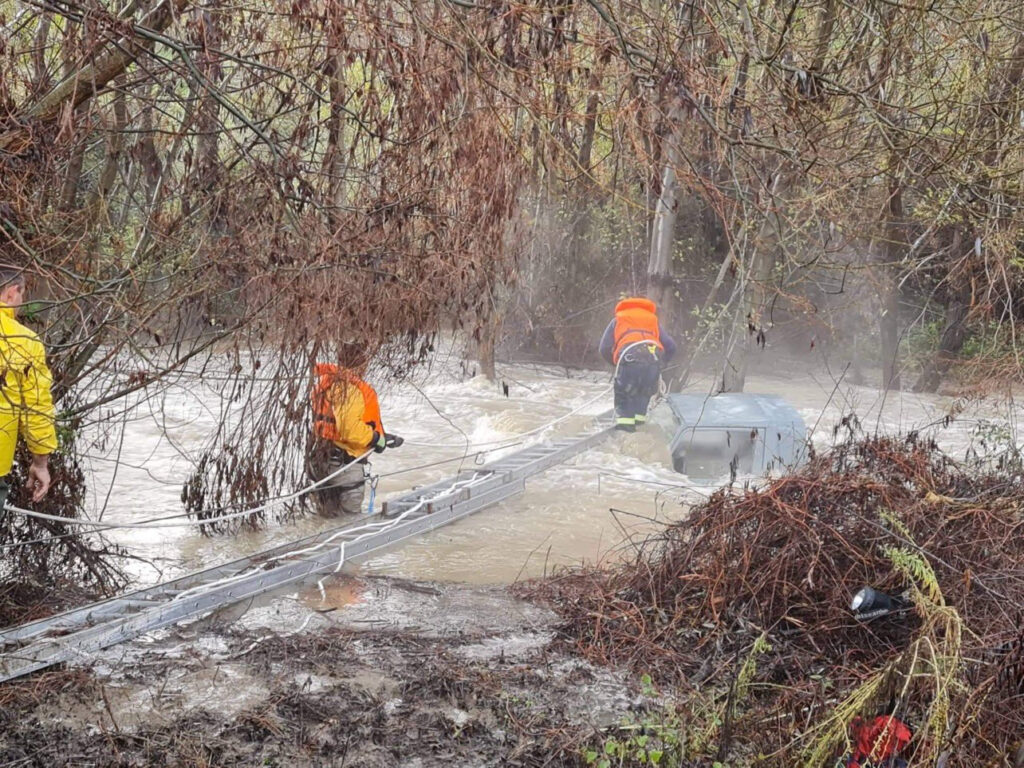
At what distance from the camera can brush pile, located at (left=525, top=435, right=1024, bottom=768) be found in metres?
4.52

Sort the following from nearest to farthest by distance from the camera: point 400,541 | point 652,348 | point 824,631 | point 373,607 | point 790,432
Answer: point 824,631
point 373,607
point 400,541
point 790,432
point 652,348

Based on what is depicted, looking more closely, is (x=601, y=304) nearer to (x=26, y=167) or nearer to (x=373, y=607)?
(x=373, y=607)

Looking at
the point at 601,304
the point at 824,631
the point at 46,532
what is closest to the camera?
the point at 824,631

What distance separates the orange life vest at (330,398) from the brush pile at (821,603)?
7.60ft

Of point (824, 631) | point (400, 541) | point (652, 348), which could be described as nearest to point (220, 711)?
point (824, 631)

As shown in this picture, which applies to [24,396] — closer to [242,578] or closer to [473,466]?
[242,578]

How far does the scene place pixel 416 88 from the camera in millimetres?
6066

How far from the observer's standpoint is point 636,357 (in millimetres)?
13016

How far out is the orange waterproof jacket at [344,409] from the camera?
819 cm

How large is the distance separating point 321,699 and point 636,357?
8.40 m

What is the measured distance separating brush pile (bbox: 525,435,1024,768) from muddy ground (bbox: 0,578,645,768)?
1.48 feet

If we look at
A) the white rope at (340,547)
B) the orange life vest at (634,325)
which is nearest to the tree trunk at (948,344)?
the orange life vest at (634,325)

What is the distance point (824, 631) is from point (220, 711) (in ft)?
10.2

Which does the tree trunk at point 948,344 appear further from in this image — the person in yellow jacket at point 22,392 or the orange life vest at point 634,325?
the person in yellow jacket at point 22,392
